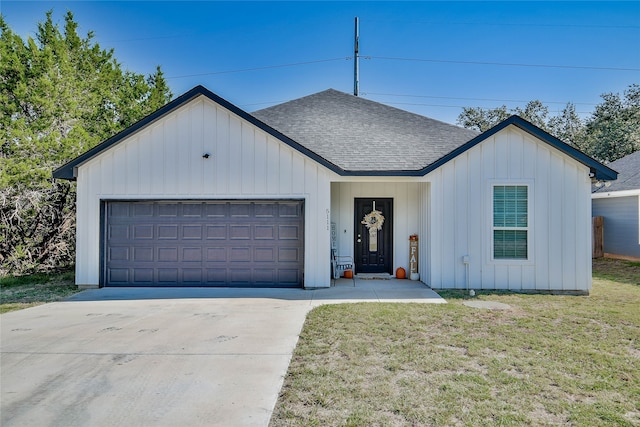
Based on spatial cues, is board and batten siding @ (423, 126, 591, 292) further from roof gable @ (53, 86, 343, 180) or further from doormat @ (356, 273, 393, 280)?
roof gable @ (53, 86, 343, 180)

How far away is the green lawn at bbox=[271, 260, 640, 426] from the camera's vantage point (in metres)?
3.40

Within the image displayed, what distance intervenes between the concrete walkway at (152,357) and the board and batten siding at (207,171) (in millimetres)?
1761

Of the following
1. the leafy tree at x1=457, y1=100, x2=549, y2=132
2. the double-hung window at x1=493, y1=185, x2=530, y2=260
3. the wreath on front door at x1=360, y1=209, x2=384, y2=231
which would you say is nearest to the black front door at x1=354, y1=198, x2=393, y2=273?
the wreath on front door at x1=360, y1=209, x2=384, y2=231

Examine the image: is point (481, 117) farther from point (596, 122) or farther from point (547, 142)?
point (547, 142)

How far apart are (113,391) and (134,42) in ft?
63.8

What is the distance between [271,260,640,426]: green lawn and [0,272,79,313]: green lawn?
5871 millimetres

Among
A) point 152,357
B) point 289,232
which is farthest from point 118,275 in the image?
point 152,357

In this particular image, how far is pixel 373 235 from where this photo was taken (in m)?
11.3

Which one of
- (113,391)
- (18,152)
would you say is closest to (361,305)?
(113,391)

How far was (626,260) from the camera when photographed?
14508 millimetres

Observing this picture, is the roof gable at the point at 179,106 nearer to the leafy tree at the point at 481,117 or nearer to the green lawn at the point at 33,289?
the green lawn at the point at 33,289

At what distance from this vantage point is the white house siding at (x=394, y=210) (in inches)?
436

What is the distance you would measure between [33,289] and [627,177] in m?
20.3

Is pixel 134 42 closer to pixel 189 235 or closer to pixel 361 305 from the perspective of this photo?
pixel 189 235
